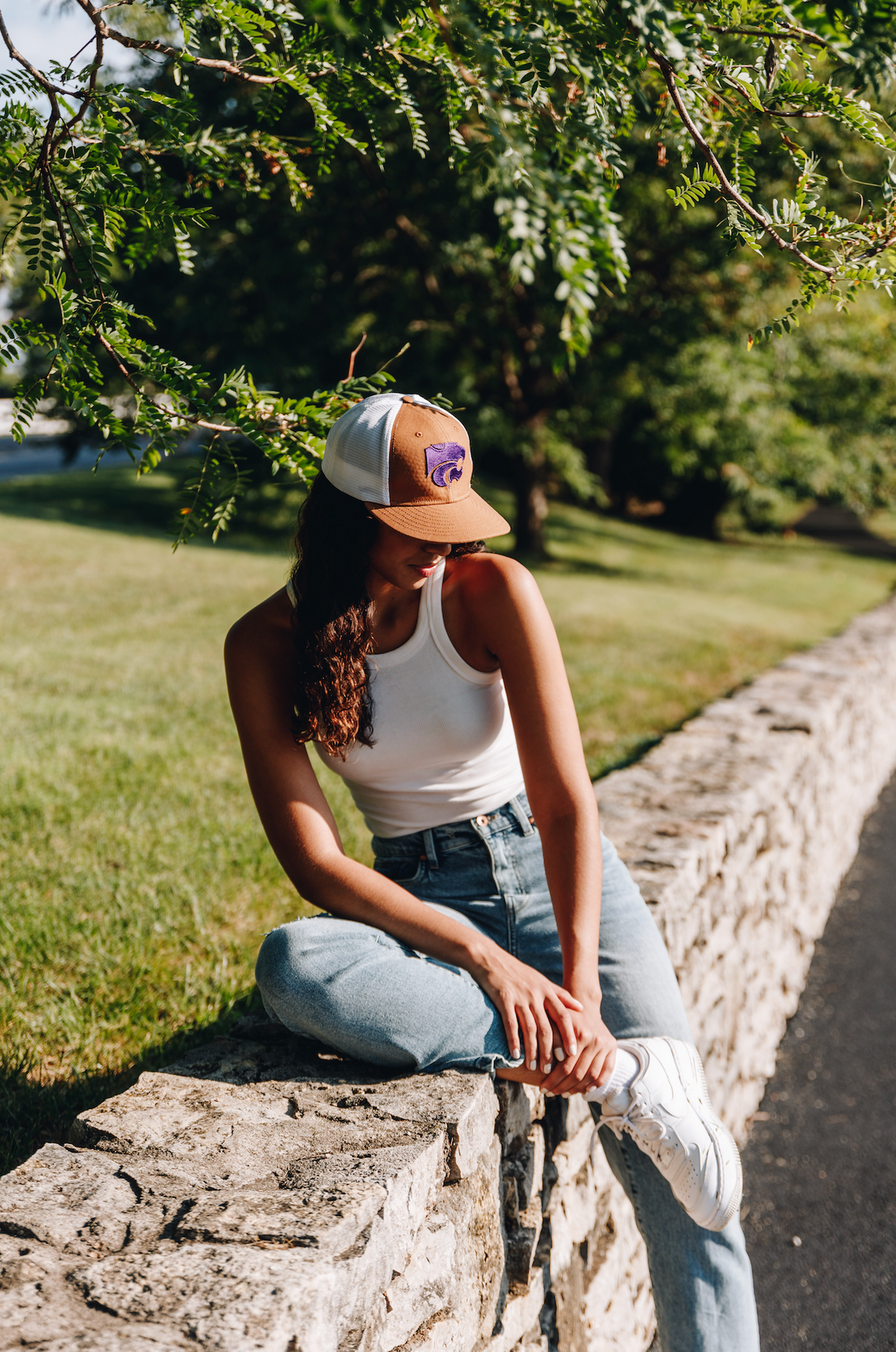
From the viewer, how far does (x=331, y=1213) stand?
142cm

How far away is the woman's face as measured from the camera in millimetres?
2035

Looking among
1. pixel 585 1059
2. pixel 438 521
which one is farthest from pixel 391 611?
pixel 585 1059

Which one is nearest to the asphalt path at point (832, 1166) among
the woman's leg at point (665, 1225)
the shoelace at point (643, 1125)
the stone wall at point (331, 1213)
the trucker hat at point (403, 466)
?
the stone wall at point (331, 1213)

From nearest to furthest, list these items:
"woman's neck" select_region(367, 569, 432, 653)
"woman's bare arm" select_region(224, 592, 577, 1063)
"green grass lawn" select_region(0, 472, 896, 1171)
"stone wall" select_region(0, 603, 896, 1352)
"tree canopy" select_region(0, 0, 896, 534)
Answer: "stone wall" select_region(0, 603, 896, 1352) → "tree canopy" select_region(0, 0, 896, 534) → "woman's bare arm" select_region(224, 592, 577, 1063) → "woman's neck" select_region(367, 569, 432, 653) → "green grass lawn" select_region(0, 472, 896, 1171)

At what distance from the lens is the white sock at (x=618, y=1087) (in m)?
1.96

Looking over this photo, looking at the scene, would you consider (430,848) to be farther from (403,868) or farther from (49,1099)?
(49,1099)

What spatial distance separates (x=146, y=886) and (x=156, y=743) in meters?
1.66

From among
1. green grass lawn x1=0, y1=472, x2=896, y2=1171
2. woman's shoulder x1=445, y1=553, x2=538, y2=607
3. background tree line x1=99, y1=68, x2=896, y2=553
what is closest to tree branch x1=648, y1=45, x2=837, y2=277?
woman's shoulder x1=445, y1=553, x2=538, y2=607

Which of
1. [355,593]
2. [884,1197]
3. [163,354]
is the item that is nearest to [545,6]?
[163,354]

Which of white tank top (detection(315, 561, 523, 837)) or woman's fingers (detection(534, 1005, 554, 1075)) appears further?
white tank top (detection(315, 561, 523, 837))

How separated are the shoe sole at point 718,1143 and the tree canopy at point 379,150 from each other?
1.41 meters

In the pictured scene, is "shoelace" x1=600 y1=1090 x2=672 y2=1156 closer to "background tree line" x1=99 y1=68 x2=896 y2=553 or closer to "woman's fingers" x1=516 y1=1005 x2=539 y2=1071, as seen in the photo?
"woman's fingers" x1=516 y1=1005 x2=539 y2=1071

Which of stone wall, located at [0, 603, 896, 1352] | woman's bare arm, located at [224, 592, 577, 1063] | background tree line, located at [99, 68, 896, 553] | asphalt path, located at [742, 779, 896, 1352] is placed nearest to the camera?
stone wall, located at [0, 603, 896, 1352]

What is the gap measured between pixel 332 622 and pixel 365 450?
1.11ft
